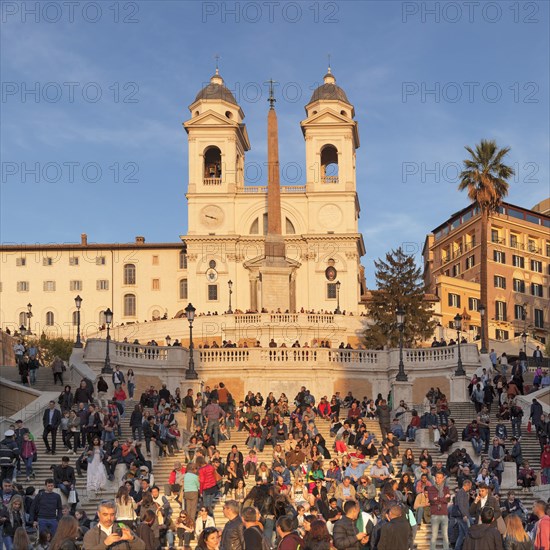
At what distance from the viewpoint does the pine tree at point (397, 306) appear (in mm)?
73250

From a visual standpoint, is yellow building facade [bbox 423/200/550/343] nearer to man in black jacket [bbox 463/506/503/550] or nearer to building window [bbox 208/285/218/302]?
building window [bbox 208/285/218/302]

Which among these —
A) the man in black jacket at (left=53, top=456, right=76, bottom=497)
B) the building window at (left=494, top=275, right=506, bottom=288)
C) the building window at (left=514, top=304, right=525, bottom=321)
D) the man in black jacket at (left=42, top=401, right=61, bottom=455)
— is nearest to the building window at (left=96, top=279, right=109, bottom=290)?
the building window at (left=494, top=275, right=506, bottom=288)

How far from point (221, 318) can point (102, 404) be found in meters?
35.1

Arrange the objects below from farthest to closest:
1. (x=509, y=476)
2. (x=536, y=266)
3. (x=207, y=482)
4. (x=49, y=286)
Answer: (x=536, y=266)
(x=49, y=286)
(x=509, y=476)
(x=207, y=482)

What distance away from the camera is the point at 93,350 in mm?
48375

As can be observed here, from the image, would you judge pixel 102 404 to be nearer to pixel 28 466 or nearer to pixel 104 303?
pixel 28 466

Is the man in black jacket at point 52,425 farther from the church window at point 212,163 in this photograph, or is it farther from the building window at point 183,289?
the church window at point 212,163

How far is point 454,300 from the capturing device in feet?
328

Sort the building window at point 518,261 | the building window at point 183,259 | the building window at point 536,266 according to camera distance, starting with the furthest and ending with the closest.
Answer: the building window at point 536,266
the building window at point 518,261
the building window at point 183,259

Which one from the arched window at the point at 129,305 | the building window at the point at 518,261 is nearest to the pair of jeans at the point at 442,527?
the arched window at the point at 129,305

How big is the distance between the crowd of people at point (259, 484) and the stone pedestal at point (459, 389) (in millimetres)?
4175

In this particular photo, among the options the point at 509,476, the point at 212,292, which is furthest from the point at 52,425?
the point at 212,292

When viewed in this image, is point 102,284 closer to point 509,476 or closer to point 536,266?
point 536,266

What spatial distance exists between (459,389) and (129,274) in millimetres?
57667
